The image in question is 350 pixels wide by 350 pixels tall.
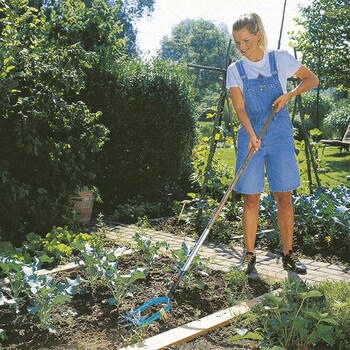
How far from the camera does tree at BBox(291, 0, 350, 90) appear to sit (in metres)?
14.7

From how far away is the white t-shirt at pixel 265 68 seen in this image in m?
3.83

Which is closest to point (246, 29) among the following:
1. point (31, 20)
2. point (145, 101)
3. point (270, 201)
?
point (270, 201)

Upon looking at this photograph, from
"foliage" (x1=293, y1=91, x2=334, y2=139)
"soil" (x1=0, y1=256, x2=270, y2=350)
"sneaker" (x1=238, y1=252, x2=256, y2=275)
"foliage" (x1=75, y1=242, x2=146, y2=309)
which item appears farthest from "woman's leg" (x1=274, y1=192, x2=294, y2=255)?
"foliage" (x1=293, y1=91, x2=334, y2=139)

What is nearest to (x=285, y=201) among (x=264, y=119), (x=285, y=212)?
(x=285, y=212)

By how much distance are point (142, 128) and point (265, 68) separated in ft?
11.9

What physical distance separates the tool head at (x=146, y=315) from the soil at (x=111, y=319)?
38 millimetres

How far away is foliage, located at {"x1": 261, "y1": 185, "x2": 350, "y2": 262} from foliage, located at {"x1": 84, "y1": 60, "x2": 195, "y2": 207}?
2279mm

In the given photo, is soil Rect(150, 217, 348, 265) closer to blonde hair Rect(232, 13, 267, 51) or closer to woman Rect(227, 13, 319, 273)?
woman Rect(227, 13, 319, 273)

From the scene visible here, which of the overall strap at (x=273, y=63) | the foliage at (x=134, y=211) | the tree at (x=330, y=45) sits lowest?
the foliage at (x=134, y=211)

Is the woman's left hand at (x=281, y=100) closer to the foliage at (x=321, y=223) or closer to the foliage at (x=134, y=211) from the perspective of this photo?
the foliage at (x=321, y=223)

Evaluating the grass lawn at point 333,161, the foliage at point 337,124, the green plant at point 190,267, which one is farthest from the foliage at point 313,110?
the green plant at point 190,267

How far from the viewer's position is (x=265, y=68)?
3859 millimetres

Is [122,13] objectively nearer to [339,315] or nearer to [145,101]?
[145,101]

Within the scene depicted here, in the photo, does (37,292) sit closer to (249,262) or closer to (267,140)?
(249,262)
